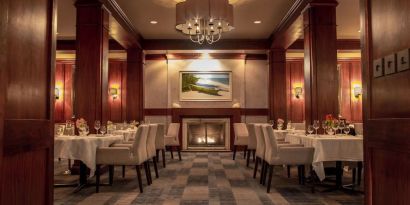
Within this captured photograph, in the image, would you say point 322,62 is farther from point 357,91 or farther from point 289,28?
point 357,91

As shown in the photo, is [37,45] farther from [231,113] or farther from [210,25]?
[231,113]

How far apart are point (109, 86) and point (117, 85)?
26 cm

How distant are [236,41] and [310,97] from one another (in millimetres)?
4554

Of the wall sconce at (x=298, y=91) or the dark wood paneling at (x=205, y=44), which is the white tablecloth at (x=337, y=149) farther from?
the wall sconce at (x=298, y=91)

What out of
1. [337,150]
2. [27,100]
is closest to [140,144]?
[337,150]

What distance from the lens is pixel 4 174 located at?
1806mm

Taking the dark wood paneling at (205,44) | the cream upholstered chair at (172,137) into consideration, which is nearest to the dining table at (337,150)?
the cream upholstered chair at (172,137)

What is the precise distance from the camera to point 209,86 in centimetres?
1142

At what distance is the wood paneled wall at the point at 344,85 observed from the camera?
1203 centimetres

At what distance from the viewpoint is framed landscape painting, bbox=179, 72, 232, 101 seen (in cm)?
1142

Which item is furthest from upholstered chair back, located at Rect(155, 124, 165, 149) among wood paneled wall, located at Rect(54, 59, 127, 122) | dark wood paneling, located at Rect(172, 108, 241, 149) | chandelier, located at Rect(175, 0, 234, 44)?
wood paneled wall, located at Rect(54, 59, 127, 122)

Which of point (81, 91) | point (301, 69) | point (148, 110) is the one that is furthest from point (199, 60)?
point (81, 91)

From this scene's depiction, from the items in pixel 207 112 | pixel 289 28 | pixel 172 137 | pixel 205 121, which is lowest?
pixel 172 137

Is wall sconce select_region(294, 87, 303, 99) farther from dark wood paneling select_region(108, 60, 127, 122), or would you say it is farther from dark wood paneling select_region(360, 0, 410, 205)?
dark wood paneling select_region(360, 0, 410, 205)
